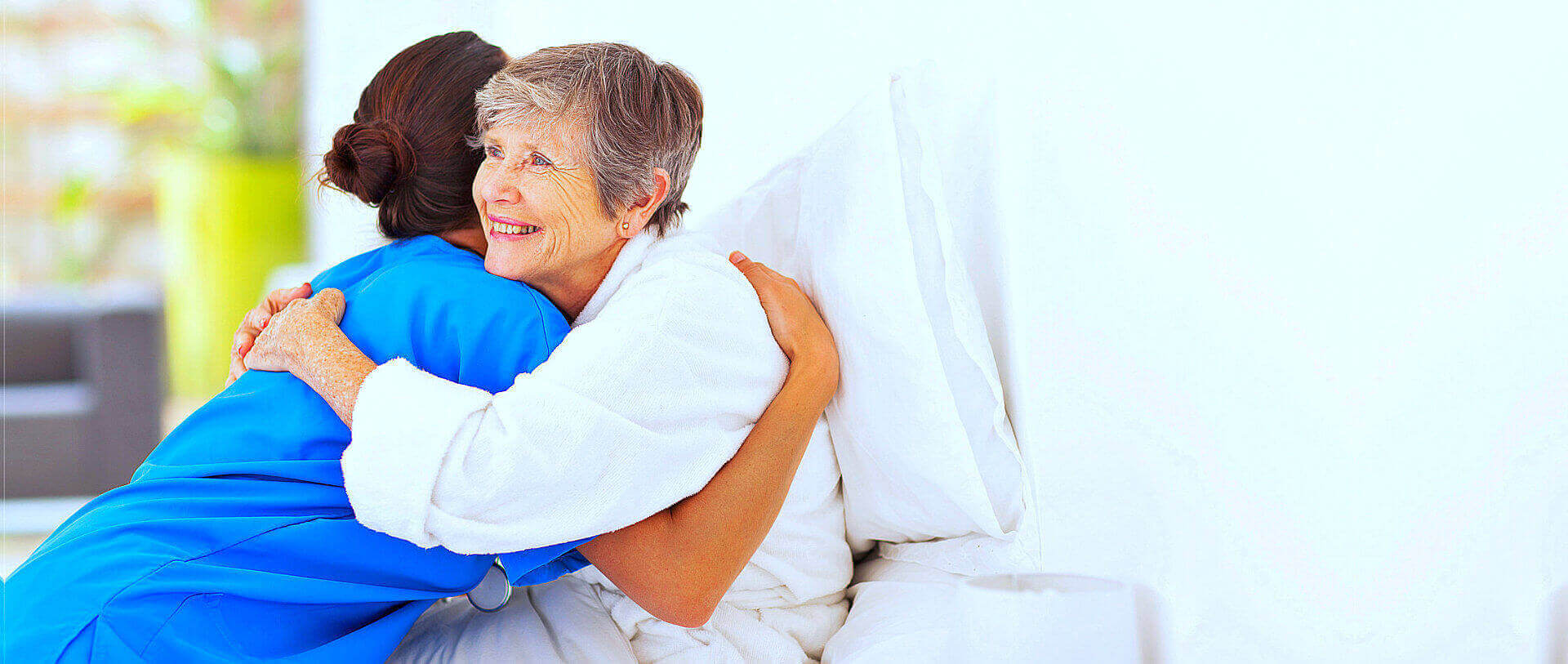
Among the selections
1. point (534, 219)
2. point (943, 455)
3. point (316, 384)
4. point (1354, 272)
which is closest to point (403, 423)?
point (316, 384)

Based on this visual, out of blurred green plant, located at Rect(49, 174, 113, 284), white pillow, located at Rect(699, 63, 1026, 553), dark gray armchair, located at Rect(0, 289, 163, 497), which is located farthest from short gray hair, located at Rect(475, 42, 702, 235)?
blurred green plant, located at Rect(49, 174, 113, 284)

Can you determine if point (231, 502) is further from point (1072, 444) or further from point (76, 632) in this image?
point (1072, 444)

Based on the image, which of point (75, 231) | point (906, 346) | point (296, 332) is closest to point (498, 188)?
point (296, 332)

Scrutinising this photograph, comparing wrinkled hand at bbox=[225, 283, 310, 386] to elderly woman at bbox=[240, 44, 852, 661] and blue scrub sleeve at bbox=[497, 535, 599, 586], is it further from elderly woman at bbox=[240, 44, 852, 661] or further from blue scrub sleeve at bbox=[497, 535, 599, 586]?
blue scrub sleeve at bbox=[497, 535, 599, 586]

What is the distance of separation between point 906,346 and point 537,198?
1.49 feet

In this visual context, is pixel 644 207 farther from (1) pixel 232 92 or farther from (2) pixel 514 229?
(1) pixel 232 92

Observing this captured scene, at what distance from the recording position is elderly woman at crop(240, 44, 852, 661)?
0.94 meters

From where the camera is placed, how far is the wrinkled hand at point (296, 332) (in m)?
1.09

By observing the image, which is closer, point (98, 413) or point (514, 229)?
point (514, 229)

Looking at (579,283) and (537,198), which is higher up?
(537,198)

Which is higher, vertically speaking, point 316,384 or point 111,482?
point 316,384

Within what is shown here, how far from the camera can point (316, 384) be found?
1.06 metres

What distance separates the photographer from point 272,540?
3.33 feet

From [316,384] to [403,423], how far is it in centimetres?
19
